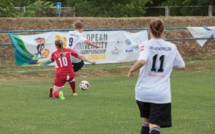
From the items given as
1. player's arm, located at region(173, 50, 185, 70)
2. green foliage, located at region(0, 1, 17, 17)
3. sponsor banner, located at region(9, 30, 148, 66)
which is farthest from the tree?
player's arm, located at region(173, 50, 185, 70)

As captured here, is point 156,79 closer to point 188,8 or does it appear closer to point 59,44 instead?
point 59,44

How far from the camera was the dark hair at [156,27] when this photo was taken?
25.0 ft

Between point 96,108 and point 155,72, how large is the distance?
4.94 m

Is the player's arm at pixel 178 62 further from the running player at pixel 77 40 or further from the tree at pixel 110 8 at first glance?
the tree at pixel 110 8

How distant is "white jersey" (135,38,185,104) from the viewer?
7.66m

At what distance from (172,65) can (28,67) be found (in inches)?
564

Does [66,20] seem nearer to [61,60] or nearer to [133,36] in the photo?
[133,36]

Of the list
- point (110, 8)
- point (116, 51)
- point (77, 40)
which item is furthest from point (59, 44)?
point (110, 8)

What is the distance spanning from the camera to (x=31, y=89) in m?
16.5

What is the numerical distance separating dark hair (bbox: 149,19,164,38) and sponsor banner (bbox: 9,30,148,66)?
13.7 m

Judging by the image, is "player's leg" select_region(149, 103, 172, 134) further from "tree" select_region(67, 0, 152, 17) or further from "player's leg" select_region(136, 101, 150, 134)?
"tree" select_region(67, 0, 152, 17)

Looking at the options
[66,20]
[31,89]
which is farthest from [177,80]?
[66,20]

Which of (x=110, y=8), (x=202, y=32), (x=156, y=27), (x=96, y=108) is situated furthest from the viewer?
(x=110, y=8)

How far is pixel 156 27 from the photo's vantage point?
7645 millimetres
